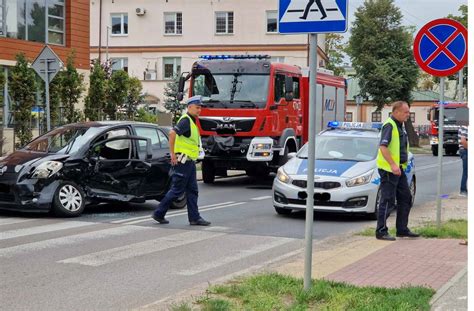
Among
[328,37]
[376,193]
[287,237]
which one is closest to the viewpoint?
[287,237]

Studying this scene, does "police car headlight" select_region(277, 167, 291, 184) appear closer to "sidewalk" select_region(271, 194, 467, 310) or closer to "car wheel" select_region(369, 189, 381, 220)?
"car wheel" select_region(369, 189, 381, 220)

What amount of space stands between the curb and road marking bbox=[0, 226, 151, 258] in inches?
191

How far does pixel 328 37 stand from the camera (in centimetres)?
7250

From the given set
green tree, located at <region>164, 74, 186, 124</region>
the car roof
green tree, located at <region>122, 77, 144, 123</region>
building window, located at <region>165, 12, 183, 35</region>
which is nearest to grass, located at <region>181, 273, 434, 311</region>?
the car roof

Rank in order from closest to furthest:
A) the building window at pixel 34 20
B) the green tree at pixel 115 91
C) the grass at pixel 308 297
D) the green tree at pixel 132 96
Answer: the grass at pixel 308 297 < the building window at pixel 34 20 < the green tree at pixel 115 91 < the green tree at pixel 132 96

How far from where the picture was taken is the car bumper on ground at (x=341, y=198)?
1140 centimetres

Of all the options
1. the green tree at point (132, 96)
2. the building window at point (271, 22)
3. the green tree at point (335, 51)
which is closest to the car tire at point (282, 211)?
the green tree at point (132, 96)

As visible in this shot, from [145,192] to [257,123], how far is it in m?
5.70

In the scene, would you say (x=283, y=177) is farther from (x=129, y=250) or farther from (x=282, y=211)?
(x=129, y=250)

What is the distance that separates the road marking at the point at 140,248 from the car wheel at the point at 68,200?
2258mm

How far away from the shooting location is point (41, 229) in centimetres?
1002

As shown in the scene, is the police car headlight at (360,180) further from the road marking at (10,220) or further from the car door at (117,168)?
the road marking at (10,220)

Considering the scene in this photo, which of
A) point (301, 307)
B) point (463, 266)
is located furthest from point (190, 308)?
point (463, 266)
